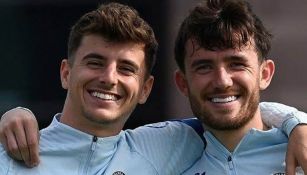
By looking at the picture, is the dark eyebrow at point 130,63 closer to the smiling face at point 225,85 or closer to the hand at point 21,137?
the smiling face at point 225,85

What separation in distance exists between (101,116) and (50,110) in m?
3.79

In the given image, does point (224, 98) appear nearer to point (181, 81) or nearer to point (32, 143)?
point (181, 81)

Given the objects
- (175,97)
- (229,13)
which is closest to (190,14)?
(229,13)

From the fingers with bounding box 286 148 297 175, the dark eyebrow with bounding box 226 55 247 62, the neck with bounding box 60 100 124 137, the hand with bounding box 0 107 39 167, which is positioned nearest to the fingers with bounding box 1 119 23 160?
the hand with bounding box 0 107 39 167

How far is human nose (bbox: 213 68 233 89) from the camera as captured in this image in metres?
3.94

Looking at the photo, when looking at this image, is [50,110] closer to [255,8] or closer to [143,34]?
[255,8]

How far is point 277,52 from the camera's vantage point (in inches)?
321

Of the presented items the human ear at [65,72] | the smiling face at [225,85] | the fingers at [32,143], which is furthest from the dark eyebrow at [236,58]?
the fingers at [32,143]

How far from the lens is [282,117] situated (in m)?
4.10

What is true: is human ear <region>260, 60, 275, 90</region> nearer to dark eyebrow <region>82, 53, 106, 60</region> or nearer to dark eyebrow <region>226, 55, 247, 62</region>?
dark eyebrow <region>226, 55, 247, 62</region>

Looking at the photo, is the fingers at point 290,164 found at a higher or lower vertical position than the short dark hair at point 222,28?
lower

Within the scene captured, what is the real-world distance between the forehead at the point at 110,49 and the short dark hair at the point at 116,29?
20 millimetres

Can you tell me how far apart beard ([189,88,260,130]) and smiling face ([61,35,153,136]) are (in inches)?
12.1

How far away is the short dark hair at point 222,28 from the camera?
4031mm
